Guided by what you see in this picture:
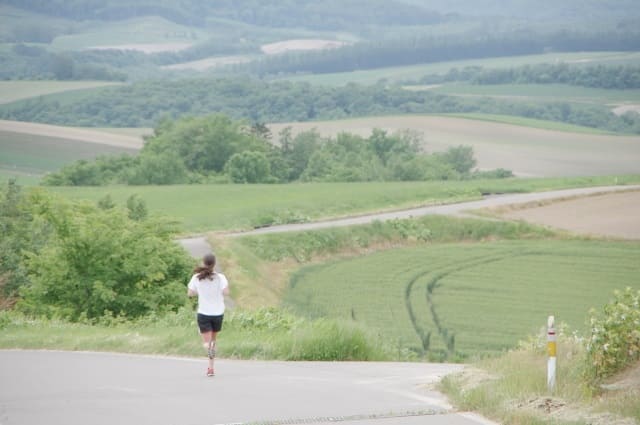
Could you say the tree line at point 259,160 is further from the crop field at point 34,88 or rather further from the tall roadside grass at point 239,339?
the tall roadside grass at point 239,339

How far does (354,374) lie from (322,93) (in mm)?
165483

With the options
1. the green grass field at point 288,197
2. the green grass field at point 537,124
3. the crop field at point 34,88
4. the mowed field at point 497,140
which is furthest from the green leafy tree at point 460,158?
the crop field at point 34,88

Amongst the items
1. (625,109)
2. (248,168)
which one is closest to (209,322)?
(248,168)

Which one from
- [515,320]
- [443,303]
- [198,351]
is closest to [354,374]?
[198,351]

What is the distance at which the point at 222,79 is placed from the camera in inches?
7520

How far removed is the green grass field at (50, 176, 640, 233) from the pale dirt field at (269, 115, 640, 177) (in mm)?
22670

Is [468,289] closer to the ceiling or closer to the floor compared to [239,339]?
closer to the floor

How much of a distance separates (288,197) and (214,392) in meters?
56.7

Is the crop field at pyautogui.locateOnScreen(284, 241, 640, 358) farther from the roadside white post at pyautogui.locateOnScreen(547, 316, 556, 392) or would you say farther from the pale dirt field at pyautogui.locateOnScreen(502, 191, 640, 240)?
the roadside white post at pyautogui.locateOnScreen(547, 316, 556, 392)

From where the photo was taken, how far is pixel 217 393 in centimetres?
1374

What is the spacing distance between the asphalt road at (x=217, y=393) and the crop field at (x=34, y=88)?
484 ft

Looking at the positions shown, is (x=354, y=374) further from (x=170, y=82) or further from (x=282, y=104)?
(x=170, y=82)

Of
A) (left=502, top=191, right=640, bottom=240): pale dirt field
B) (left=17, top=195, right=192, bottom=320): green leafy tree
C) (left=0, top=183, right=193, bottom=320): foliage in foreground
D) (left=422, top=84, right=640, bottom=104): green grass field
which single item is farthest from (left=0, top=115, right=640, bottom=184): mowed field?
(left=17, top=195, right=192, bottom=320): green leafy tree

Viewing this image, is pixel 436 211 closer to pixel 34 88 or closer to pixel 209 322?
pixel 209 322
